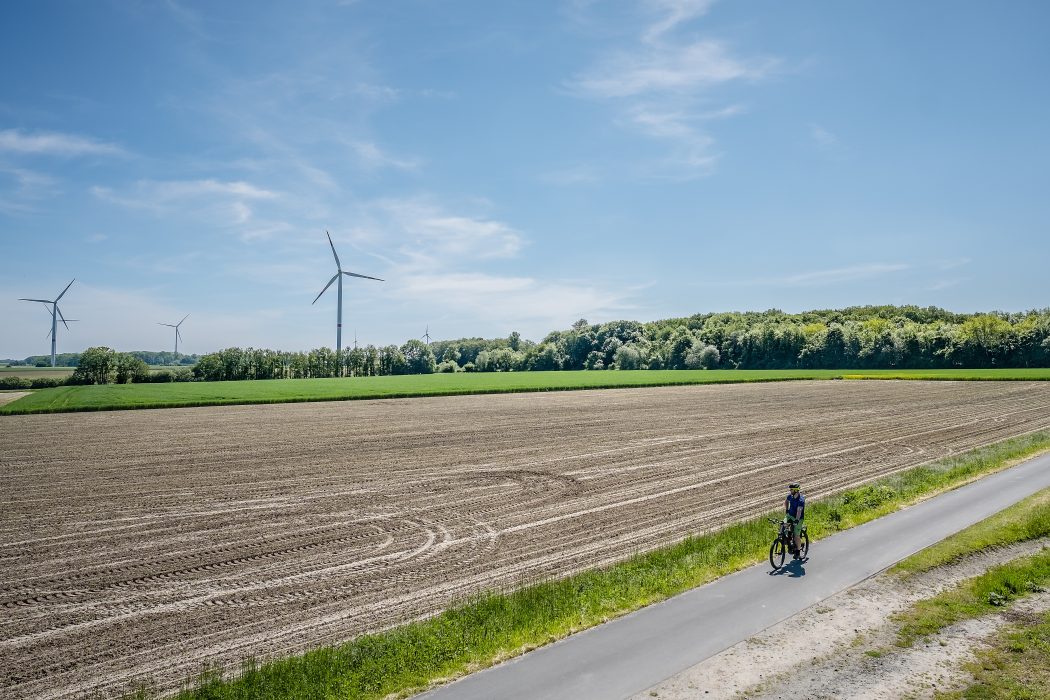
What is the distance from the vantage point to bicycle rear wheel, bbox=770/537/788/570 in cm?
1389

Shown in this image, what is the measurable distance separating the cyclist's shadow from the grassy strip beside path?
71 centimetres

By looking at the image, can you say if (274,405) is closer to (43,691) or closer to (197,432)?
(197,432)

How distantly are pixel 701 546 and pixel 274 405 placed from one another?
52.3 m

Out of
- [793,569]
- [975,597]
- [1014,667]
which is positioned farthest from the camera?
[793,569]

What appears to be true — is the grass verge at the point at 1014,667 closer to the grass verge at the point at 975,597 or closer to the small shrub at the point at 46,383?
the grass verge at the point at 975,597

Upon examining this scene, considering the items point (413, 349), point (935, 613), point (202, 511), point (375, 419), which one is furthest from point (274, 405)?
point (413, 349)

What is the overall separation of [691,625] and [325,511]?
11924 millimetres

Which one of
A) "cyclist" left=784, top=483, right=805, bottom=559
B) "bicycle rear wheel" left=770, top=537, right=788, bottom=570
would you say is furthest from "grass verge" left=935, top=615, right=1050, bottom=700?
"bicycle rear wheel" left=770, top=537, right=788, bottom=570

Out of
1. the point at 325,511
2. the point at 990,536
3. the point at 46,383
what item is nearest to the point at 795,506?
the point at 990,536

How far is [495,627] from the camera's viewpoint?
10969mm

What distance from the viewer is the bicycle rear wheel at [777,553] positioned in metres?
13.9

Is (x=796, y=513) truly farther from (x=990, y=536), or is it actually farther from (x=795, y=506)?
(x=990, y=536)

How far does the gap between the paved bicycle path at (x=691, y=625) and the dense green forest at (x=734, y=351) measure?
117 m

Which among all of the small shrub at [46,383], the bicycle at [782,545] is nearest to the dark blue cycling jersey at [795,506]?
the bicycle at [782,545]
